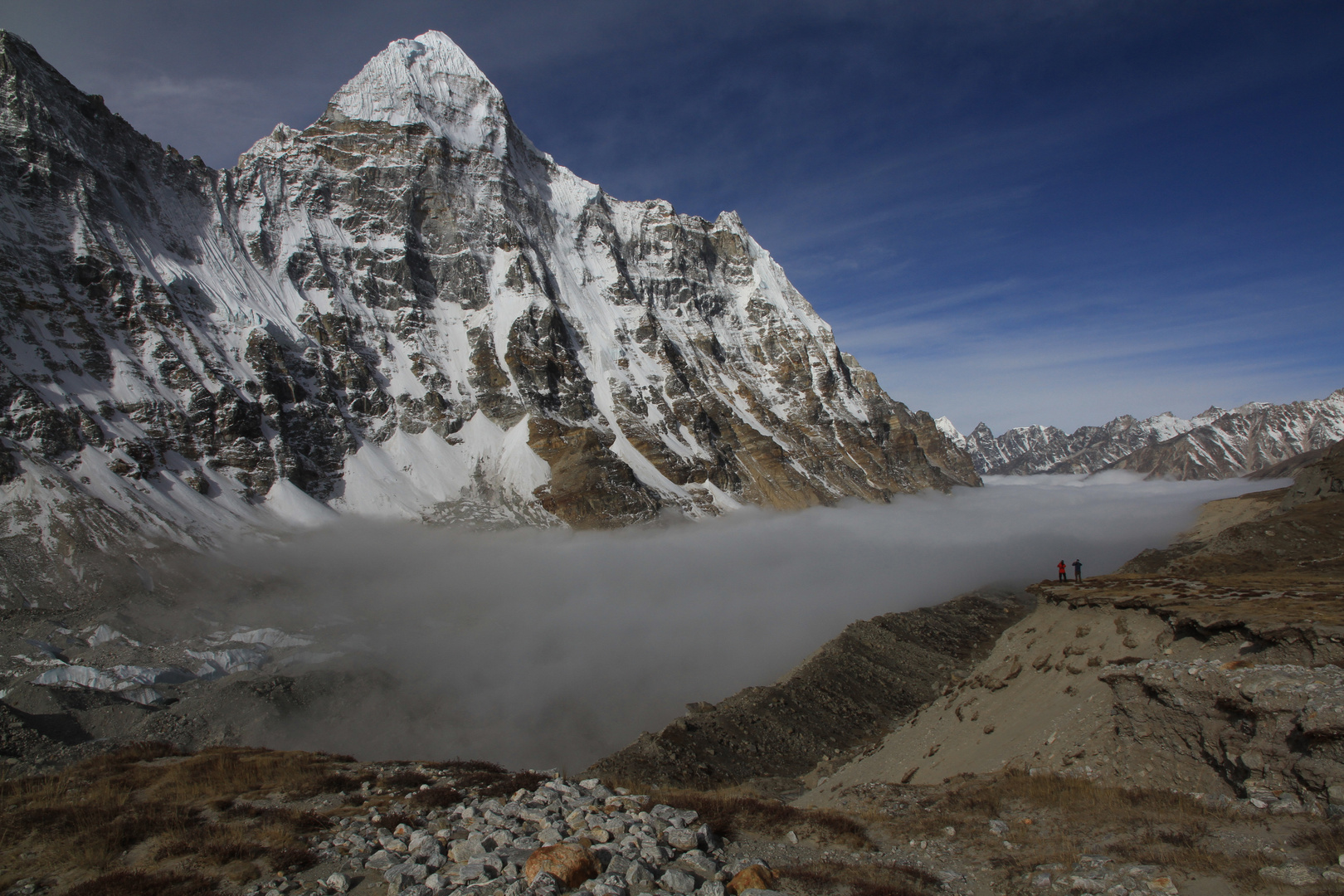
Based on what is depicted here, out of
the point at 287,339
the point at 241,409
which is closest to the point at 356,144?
the point at 287,339

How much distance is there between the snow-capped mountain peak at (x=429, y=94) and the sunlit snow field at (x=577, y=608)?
10870 cm

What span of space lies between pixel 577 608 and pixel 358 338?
256 ft

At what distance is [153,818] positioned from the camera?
13.9 metres

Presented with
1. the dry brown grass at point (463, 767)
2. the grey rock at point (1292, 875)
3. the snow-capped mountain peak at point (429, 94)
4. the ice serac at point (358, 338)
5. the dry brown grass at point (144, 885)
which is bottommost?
the dry brown grass at point (463, 767)

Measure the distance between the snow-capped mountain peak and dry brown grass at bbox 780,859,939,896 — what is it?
583ft

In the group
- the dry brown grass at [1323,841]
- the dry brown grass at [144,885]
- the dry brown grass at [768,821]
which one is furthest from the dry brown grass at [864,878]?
the dry brown grass at [144,885]

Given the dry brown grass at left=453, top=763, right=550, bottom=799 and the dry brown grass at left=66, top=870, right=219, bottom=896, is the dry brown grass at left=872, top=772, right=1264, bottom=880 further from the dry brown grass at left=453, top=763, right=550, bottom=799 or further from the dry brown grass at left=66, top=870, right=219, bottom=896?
the dry brown grass at left=66, top=870, right=219, bottom=896

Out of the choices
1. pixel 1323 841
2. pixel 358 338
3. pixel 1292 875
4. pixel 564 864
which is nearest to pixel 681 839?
pixel 564 864

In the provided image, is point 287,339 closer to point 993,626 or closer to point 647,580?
point 647,580

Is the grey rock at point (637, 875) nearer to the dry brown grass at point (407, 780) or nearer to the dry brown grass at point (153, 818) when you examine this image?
the dry brown grass at point (153, 818)

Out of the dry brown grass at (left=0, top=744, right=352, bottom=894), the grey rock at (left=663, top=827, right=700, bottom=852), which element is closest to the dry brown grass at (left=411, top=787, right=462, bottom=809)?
the dry brown grass at (left=0, top=744, right=352, bottom=894)

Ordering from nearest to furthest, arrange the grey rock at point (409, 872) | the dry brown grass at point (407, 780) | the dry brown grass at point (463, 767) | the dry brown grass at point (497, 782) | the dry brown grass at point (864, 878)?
the grey rock at point (409, 872) < the dry brown grass at point (864, 878) < the dry brown grass at point (497, 782) < the dry brown grass at point (407, 780) < the dry brown grass at point (463, 767)

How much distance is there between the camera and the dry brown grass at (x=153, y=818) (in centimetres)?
1177

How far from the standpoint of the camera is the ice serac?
3460 inches
